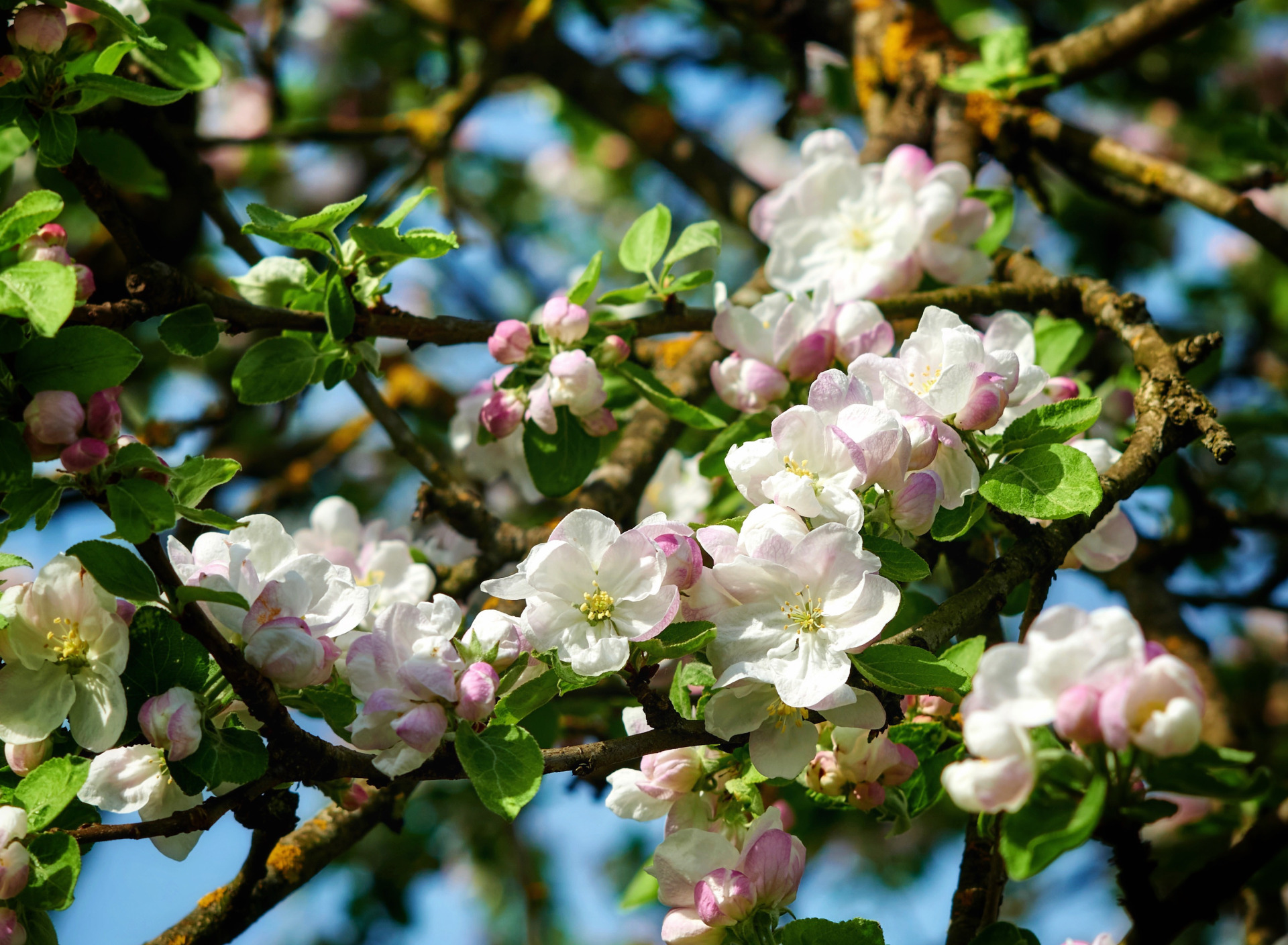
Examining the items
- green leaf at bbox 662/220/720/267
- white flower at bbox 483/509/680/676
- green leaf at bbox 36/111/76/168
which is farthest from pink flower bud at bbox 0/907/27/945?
green leaf at bbox 662/220/720/267

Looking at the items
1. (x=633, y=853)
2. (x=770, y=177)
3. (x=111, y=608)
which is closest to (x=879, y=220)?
(x=111, y=608)

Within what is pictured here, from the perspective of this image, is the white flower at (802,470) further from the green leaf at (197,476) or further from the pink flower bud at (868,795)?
the green leaf at (197,476)

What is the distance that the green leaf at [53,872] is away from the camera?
3.60ft

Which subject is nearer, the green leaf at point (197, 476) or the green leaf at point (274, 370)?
the green leaf at point (197, 476)

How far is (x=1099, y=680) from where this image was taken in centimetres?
86

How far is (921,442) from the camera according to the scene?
115 centimetres

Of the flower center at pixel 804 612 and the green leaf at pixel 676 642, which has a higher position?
the flower center at pixel 804 612

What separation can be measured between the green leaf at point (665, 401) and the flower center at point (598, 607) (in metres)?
0.49

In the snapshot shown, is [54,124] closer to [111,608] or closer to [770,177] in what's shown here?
[111,608]

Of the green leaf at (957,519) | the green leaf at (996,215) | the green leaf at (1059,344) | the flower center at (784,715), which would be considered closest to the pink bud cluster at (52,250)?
the flower center at (784,715)

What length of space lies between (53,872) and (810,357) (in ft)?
3.54

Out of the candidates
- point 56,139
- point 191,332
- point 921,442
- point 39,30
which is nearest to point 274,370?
point 191,332

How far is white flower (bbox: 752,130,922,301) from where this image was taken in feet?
6.09

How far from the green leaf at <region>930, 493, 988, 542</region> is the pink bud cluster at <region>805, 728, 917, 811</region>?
25 centimetres
